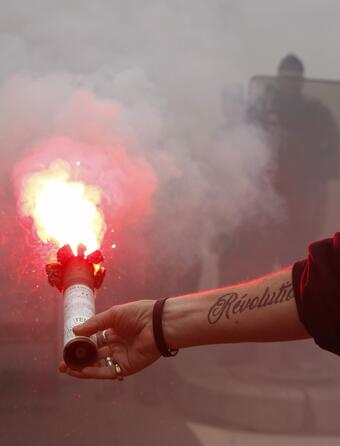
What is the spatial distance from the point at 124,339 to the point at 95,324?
0.13 metres

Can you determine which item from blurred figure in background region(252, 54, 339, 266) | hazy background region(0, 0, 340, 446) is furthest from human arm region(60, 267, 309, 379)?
blurred figure in background region(252, 54, 339, 266)

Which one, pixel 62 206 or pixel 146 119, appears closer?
pixel 62 206

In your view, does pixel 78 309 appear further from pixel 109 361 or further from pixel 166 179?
pixel 166 179

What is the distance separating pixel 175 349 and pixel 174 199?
39.1 inches

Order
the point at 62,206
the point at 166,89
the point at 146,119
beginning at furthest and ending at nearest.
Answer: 1. the point at 166,89
2. the point at 146,119
3. the point at 62,206

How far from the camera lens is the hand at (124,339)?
1.46 meters

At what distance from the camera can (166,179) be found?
2387 mm

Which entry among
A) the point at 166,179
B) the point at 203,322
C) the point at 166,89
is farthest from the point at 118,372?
the point at 166,89

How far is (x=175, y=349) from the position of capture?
1.51m

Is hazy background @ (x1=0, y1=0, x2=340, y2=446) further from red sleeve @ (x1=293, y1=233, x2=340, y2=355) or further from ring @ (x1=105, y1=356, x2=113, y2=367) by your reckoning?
red sleeve @ (x1=293, y1=233, x2=340, y2=355)

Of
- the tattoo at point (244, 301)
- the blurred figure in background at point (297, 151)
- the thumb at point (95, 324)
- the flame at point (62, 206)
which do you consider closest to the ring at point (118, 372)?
the thumb at point (95, 324)

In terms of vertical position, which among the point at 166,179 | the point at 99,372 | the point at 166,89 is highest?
the point at 166,89

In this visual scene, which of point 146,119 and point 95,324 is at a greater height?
point 146,119

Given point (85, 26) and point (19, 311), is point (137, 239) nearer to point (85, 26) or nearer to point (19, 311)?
point (19, 311)
